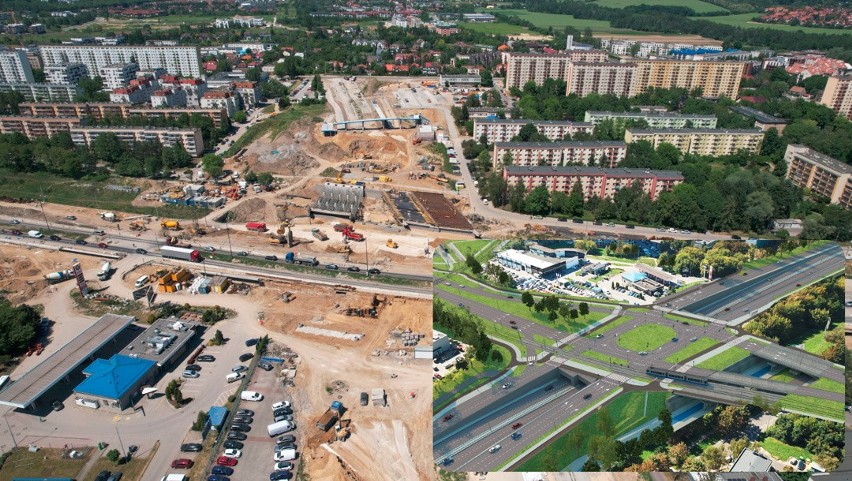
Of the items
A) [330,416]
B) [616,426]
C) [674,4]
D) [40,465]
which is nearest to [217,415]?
[330,416]

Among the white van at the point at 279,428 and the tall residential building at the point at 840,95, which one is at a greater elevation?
the tall residential building at the point at 840,95

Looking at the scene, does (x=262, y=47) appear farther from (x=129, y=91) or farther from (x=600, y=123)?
(x=600, y=123)

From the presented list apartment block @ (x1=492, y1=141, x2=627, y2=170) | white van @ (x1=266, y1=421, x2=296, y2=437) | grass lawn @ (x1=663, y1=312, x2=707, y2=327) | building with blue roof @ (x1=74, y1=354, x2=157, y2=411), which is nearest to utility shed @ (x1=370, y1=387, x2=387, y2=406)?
white van @ (x1=266, y1=421, x2=296, y2=437)

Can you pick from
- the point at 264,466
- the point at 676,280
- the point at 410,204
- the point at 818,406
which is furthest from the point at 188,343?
the point at 818,406

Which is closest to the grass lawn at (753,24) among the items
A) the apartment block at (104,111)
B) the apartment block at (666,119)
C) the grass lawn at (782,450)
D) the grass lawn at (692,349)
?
the apartment block at (666,119)

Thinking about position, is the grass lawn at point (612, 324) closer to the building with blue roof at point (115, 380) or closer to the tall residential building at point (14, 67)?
the building with blue roof at point (115, 380)

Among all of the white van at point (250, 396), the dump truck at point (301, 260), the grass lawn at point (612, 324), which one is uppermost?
the grass lawn at point (612, 324)
